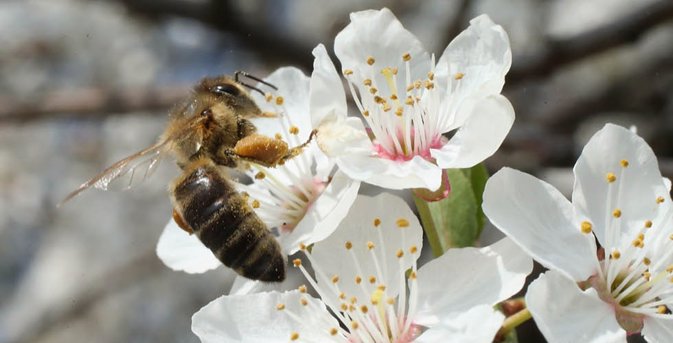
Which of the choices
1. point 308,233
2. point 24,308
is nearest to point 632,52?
point 308,233

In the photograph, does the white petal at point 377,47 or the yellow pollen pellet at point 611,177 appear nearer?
the yellow pollen pellet at point 611,177

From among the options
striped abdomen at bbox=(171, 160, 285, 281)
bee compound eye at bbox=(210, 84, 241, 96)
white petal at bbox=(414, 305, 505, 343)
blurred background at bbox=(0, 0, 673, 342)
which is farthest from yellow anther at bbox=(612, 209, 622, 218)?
blurred background at bbox=(0, 0, 673, 342)

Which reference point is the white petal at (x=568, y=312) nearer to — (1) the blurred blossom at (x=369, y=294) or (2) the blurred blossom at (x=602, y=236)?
(2) the blurred blossom at (x=602, y=236)

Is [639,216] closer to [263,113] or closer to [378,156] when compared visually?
[378,156]

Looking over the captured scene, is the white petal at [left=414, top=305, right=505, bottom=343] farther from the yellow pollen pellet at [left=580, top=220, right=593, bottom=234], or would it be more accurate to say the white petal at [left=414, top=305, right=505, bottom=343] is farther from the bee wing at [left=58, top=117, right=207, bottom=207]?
the bee wing at [left=58, top=117, right=207, bottom=207]

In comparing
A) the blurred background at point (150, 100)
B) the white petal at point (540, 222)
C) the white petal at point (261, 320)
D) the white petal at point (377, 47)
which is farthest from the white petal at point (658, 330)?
the blurred background at point (150, 100)

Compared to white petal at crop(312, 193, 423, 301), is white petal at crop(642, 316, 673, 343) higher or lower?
lower
